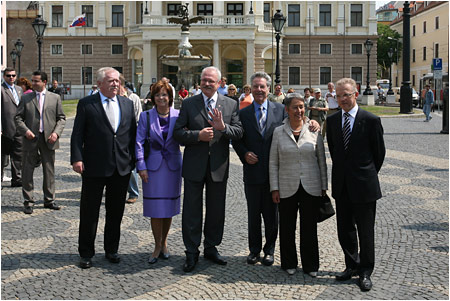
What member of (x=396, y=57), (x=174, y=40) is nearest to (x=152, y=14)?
(x=174, y=40)

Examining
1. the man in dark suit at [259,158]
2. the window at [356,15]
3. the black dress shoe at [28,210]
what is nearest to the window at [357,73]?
the window at [356,15]

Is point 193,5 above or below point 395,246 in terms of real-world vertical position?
above

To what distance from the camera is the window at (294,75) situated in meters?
62.6

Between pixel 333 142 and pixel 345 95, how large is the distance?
52cm

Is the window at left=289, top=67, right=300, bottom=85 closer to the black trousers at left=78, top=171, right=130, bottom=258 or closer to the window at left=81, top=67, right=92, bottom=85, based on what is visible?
the window at left=81, top=67, right=92, bottom=85

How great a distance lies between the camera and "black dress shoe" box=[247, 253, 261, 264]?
652cm

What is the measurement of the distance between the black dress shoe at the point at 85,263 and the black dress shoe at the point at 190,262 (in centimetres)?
105

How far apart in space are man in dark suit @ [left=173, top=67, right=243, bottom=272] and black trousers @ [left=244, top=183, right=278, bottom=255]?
346 mm

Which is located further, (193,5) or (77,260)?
(193,5)

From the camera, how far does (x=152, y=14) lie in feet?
193

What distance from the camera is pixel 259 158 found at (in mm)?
6566

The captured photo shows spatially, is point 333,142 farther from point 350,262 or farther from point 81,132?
point 81,132

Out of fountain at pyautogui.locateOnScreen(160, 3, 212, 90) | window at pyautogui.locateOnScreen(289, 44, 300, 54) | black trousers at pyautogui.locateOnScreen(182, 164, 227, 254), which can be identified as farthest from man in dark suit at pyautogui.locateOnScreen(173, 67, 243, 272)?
window at pyautogui.locateOnScreen(289, 44, 300, 54)

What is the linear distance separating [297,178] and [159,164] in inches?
62.2
